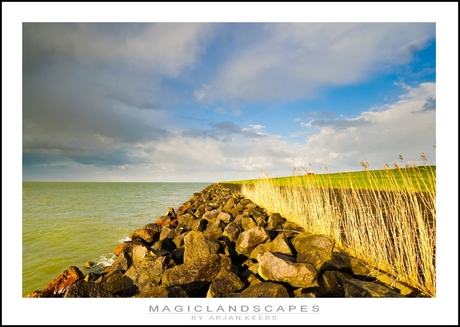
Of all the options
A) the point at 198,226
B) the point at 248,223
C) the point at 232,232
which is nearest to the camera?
the point at 232,232

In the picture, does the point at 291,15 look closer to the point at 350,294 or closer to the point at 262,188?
the point at 350,294

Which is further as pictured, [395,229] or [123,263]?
[123,263]

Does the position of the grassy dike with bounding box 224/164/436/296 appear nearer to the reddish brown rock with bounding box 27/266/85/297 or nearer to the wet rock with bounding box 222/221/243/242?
the wet rock with bounding box 222/221/243/242

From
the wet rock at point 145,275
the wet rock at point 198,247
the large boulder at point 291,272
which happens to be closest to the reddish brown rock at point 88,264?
the wet rock at point 145,275

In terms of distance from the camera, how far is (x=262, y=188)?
7.88 m

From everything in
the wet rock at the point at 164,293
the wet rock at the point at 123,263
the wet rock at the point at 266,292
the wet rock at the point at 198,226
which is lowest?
the wet rock at the point at 123,263

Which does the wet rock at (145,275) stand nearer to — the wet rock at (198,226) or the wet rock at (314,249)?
the wet rock at (314,249)

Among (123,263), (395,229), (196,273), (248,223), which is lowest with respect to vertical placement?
(123,263)

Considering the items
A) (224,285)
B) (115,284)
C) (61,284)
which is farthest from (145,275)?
(61,284)

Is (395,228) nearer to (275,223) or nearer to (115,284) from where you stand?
(275,223)

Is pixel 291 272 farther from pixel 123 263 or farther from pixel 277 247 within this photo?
pixel 123 263

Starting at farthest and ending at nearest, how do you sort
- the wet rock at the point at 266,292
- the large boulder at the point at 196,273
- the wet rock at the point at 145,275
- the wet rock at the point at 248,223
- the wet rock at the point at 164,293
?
the wet rock at the point at 248,223
the wet rock at the point at 145,275
the large boulder at the point at 196,273
the wet rock at the point at 164,293
the wet rock at the point at 266,292

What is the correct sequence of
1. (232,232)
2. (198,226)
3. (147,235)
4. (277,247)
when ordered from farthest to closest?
(147,235) < (198,226) < (232,232) < (277,247)

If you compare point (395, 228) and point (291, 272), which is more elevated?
point (395, 228)
